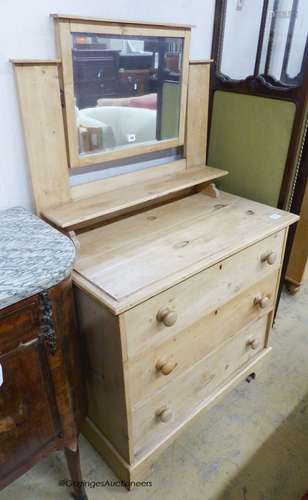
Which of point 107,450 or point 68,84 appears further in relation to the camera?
point 107,450

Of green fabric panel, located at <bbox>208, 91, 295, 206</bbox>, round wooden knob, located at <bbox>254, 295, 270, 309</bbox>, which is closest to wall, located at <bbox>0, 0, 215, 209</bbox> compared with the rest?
green fabric panel, located at <bbox>208, 91, 295, 206</bbox>

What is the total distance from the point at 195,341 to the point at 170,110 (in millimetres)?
821

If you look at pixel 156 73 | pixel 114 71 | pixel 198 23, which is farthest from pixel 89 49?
pixel 198 23

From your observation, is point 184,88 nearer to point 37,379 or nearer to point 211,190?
point 211,190

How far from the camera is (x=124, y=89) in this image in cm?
120

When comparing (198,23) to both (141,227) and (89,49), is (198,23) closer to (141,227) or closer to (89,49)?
(89,49)

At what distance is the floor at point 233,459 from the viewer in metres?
1.23

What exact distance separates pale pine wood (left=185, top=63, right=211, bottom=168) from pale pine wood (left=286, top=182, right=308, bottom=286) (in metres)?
0.69

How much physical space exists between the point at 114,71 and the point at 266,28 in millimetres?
657

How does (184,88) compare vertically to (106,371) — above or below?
above

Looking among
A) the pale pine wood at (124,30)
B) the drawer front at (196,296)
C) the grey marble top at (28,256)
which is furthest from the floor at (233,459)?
the pale pine wood at (124,30)

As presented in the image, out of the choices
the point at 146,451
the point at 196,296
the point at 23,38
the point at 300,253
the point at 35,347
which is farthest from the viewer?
the point at 300,253

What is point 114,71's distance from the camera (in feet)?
3.76

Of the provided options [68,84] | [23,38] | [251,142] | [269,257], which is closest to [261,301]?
[269,257]
